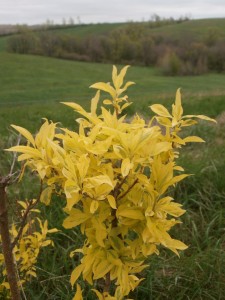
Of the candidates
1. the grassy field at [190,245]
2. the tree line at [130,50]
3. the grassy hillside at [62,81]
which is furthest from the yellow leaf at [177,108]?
the tree line at [130,50]

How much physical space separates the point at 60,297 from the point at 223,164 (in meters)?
2.10

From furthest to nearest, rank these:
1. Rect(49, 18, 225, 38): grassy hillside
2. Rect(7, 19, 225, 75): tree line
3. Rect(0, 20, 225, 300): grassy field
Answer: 1. Rect(49, 18, 225, 38): grassy hillside
2. Rect(7, 19, 225, 75): tree line
3. Rect(0, 20, 225, 300): grassy field

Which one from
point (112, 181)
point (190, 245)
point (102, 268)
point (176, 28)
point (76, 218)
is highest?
point (112, 181)

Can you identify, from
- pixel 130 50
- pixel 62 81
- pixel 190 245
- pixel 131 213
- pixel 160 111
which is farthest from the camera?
pixel 130 50

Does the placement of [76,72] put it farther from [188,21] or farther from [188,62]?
[188,21]

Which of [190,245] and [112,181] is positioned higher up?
[112,181]

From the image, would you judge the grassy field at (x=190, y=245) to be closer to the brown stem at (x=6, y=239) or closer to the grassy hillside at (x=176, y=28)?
the brown stem at (x=6, y=239)

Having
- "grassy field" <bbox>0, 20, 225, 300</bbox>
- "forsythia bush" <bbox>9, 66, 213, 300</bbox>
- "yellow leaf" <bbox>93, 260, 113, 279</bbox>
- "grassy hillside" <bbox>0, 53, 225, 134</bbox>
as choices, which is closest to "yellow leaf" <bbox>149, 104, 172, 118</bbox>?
"forsythia bush" <bbox>9, 66, 213, 300</bbox>

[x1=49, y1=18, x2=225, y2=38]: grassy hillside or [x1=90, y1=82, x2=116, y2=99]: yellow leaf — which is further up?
[x1=90, y1=82, x2=116, y2=99]: yellow leaf

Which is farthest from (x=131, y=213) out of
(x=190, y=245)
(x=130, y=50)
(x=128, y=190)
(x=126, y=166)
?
(x=130, y=50)

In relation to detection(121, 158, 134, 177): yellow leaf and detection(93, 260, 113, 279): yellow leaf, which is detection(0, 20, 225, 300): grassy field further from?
detection(121, 158, 134, 177): yellow leaf

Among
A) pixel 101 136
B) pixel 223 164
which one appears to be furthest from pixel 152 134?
pixel 223 164

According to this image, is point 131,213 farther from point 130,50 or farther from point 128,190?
point 130,50

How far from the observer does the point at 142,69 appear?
43938 mm
